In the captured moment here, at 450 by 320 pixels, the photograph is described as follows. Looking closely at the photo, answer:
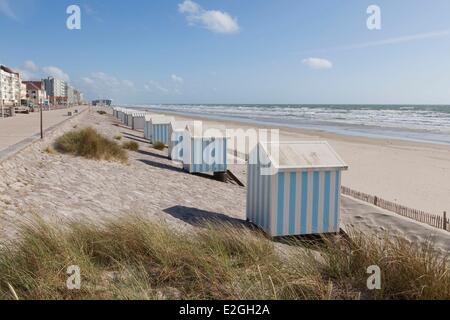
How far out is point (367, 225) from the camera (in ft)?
27.0

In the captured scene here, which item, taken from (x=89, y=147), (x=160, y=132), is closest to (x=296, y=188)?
(x=89, y=147)

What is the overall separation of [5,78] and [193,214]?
327ft

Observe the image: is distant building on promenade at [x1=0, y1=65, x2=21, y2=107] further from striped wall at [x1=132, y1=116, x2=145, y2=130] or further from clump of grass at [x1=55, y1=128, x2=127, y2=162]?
clump of grass at [x1=55, y1=128, x2=127, y2=162]

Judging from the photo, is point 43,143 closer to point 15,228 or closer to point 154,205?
point 154,205

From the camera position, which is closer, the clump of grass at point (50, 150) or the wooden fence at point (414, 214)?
the wooden fence at point (414, 214)

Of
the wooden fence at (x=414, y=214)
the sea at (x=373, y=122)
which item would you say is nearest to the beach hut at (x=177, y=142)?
the wooden fence at (x=414, y=214)

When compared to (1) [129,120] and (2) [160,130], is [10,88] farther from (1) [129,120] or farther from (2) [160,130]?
(2) [160,130]

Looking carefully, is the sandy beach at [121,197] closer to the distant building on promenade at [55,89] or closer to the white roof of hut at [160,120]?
the white roof of hut at [160,120]

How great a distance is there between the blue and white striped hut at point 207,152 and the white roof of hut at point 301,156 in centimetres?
624

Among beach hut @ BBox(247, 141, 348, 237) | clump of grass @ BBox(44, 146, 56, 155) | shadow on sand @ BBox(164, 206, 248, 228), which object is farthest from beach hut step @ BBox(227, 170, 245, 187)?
beach hut @ BBox(247, 141, 348, 237)

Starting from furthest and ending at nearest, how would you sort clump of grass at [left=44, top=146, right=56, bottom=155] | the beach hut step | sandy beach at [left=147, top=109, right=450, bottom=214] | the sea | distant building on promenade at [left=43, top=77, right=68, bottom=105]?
distant building on promenade at [left=43, top=77, right=68, bottom=105] < the sea < the beach hut step < clump of grass at [left=44, top=146, right=56, bottom=155] < sandy beach at [left=147, top=109, right=450, bottom=214]

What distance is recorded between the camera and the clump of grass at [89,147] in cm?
1256

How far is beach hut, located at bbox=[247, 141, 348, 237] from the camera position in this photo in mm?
5941
